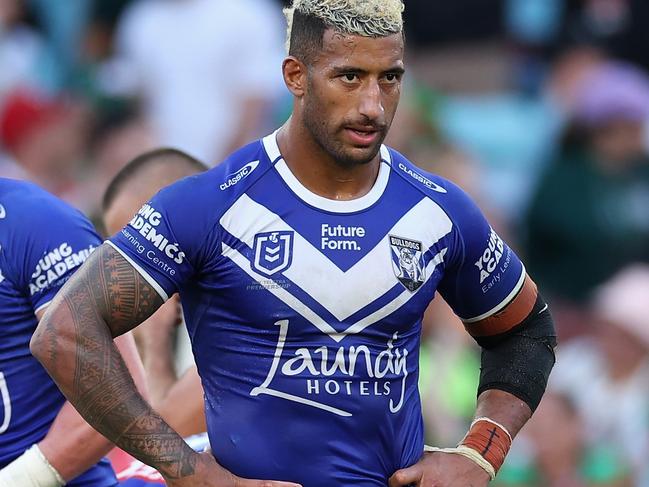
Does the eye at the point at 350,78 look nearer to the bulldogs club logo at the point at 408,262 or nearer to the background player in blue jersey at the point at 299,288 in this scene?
the background player in blue jersey at the point at 299,288

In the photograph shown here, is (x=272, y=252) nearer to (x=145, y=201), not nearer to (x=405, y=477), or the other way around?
(x=405, y=477)

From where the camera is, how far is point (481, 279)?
511cm

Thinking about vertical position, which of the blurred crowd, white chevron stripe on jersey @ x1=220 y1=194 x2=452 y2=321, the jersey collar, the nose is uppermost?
the nose

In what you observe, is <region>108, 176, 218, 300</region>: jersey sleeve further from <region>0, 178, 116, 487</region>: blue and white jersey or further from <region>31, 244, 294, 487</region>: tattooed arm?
<region>0, 178, 116, 487</region>: blue and white jersey

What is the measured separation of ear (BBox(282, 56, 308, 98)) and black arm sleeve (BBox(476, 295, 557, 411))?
3.63 feet

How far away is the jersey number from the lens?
531cm

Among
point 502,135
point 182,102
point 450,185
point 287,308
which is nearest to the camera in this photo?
point 287,308

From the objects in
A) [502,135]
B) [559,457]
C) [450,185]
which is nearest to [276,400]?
[450,185]

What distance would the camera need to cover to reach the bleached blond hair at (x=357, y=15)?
4.71m

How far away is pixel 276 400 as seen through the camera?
15.6ft

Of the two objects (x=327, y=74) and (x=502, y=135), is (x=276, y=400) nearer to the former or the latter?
(x=327, y=74)

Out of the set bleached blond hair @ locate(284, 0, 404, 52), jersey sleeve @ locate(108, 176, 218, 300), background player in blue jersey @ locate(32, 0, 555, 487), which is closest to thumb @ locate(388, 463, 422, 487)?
background player in blue jersey @ locate(32, 0, 555, 487)

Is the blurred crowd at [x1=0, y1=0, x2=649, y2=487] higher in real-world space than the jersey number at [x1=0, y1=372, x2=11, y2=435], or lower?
lower

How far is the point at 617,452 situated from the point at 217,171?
494 cm
